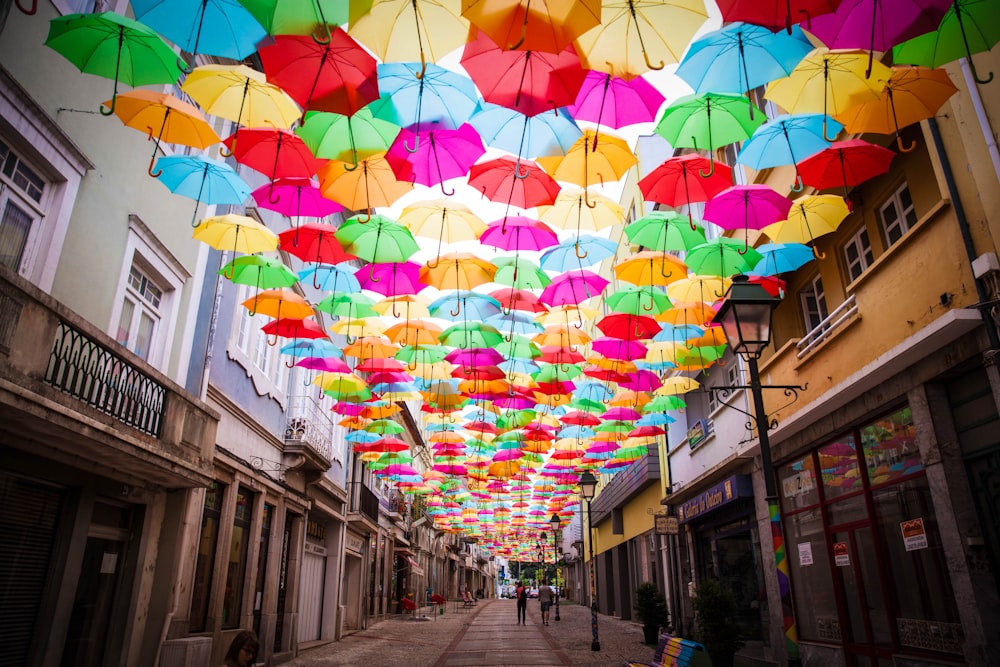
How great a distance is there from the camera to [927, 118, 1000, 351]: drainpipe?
6430 millimetres

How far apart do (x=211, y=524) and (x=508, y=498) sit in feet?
113

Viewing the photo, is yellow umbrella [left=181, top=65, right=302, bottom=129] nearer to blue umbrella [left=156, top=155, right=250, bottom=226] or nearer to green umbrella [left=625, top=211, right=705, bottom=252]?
blue umbrella [left=156, top=155, right=250, bottom=226]

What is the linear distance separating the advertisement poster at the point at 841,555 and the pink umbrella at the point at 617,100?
302 inches

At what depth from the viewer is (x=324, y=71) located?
18.4 ft

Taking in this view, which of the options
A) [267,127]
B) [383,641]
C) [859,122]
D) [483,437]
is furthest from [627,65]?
[383,641]

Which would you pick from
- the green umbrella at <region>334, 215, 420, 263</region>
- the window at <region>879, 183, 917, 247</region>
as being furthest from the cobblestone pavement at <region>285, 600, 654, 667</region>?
the window at <region>879, 183, 917, 247</region>

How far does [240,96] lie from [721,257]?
6.85 meters

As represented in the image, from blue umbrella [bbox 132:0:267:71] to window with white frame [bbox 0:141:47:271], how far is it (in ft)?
7.64

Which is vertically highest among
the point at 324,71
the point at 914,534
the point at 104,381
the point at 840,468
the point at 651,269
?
the point at 651,269

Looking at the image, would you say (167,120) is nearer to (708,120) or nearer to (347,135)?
(347,135)

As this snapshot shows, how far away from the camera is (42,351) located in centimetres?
606

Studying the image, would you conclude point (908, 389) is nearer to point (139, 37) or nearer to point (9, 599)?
point (139, 37)

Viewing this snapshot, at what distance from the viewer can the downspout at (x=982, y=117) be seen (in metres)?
6.43

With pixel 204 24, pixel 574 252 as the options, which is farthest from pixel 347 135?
pixel 574 252
